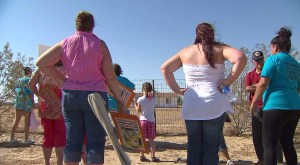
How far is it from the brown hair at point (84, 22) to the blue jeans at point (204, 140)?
4.35 feet

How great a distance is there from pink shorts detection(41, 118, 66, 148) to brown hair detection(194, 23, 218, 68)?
2128 mm

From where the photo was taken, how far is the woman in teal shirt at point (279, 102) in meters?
3.65

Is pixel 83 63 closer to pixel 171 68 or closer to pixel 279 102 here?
pixel 171 68

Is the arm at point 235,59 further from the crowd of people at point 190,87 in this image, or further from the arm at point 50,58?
the arm at point 50,58

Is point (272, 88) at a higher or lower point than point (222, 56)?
lower

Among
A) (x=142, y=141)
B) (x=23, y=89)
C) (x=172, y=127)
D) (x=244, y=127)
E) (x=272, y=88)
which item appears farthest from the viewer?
(x=172, y=127)

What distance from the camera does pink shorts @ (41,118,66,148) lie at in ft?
13.9

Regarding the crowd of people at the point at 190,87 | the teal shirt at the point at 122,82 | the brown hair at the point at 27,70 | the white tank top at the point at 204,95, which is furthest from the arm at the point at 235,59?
the brown hair at the point at 27,70

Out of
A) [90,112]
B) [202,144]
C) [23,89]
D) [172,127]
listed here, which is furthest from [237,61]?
[172,127]

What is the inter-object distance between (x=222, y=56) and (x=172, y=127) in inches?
318

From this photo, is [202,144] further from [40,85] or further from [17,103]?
[17,103]

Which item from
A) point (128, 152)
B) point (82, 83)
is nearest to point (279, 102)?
point (82, 83)

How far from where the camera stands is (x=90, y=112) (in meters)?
2.99

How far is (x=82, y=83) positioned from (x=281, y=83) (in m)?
2.21
